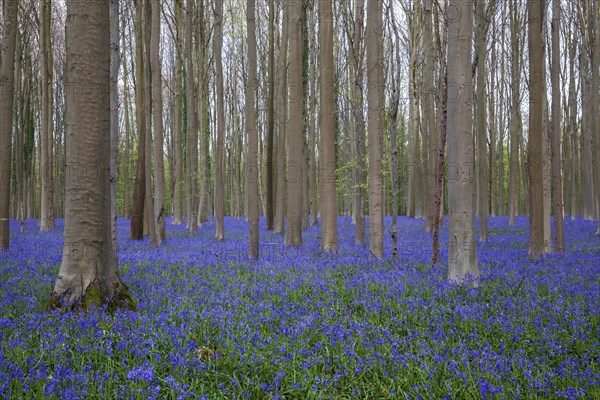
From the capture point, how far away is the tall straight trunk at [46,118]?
1579cm

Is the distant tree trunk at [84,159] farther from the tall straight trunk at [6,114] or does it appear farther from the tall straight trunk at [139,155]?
the tall straight trunk at [139,155]

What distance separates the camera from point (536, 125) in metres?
9.01

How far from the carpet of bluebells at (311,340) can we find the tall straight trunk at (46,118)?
12.4 m

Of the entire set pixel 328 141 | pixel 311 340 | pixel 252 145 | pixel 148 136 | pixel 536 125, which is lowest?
pixel 311 340

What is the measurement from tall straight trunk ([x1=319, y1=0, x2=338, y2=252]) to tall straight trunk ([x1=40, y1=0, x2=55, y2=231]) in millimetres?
11977

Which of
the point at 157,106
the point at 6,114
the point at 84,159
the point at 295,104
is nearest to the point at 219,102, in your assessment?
the point at 157,106

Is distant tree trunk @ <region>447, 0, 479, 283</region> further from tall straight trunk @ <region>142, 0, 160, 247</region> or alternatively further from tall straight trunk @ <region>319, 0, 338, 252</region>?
tall straight trunk @ <region>142, 0, 160, 247</region>

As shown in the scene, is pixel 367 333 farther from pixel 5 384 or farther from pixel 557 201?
pixel 557 201

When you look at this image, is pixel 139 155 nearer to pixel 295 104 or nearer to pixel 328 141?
pixel 295 104

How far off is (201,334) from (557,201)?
374 inches

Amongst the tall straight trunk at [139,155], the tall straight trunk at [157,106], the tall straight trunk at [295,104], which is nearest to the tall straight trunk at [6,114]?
A: the tall straight trunk at [157,106]

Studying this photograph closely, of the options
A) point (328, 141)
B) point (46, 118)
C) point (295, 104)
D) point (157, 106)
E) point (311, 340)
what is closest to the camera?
point (311, 340)

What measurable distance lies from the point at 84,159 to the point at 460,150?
526 cm

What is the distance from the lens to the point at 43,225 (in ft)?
56.4
